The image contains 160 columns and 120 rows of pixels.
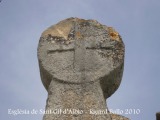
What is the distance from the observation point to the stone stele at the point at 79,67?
4348 millimetres

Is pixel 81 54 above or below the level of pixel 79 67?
above

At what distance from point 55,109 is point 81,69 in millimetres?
492

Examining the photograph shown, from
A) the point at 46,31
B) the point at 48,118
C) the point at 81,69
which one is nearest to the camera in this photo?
the point at 48,118

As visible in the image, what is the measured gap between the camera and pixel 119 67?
469 centimetres

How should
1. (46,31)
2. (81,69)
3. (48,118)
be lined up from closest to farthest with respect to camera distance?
1. (48,118)
2. (81,69)
3. (46,31)

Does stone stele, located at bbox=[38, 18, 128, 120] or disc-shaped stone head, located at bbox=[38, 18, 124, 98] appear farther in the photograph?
disc-shaped stone head, located at bbox=[38, 18, 124, 98]

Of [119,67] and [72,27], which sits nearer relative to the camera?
[119,67]

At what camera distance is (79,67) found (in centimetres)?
465

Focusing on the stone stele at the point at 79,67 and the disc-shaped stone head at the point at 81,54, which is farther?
the disc-shaped stone head at the point at 81,54

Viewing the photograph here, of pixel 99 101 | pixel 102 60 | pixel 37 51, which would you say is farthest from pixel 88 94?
pixel 37 51

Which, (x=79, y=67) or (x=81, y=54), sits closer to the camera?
(x=79, y=67)

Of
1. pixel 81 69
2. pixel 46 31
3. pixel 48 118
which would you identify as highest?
pixel 46 31

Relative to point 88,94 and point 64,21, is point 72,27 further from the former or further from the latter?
point 88,94

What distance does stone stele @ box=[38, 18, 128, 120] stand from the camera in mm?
4348
